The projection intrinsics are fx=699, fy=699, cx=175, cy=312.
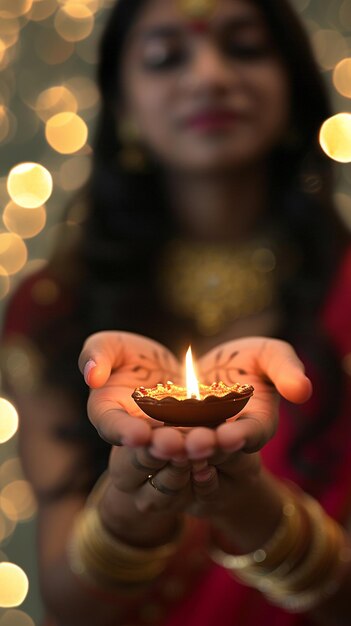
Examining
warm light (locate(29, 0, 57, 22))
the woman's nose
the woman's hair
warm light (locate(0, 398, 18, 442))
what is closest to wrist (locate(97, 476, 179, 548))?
the woman's hair

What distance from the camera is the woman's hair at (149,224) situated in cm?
83

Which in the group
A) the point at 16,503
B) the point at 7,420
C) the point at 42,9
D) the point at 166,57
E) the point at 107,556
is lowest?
the point at 16,503

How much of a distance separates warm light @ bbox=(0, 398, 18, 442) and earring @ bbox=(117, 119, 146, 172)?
0.41 meters

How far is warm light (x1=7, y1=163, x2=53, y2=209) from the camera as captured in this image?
1.12 metres

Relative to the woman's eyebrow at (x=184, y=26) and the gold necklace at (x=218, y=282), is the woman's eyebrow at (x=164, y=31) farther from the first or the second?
the gold necklace at (x=218, y=282)

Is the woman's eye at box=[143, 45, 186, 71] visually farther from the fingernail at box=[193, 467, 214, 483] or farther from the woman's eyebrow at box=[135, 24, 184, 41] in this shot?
the fingernail at box=[193, 467, 214, 483]

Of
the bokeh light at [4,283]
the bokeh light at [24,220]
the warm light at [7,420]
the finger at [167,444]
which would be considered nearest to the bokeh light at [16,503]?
the warm light at [7,420]

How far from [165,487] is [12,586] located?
2.60 ft

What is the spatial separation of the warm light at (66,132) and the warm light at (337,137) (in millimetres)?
414

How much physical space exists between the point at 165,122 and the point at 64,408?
1.12ft

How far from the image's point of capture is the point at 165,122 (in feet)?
2.49

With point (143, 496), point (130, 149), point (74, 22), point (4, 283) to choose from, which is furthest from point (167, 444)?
point (74, 22)

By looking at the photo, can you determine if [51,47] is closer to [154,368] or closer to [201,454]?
[154,368]

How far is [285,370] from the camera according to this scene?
38cm
